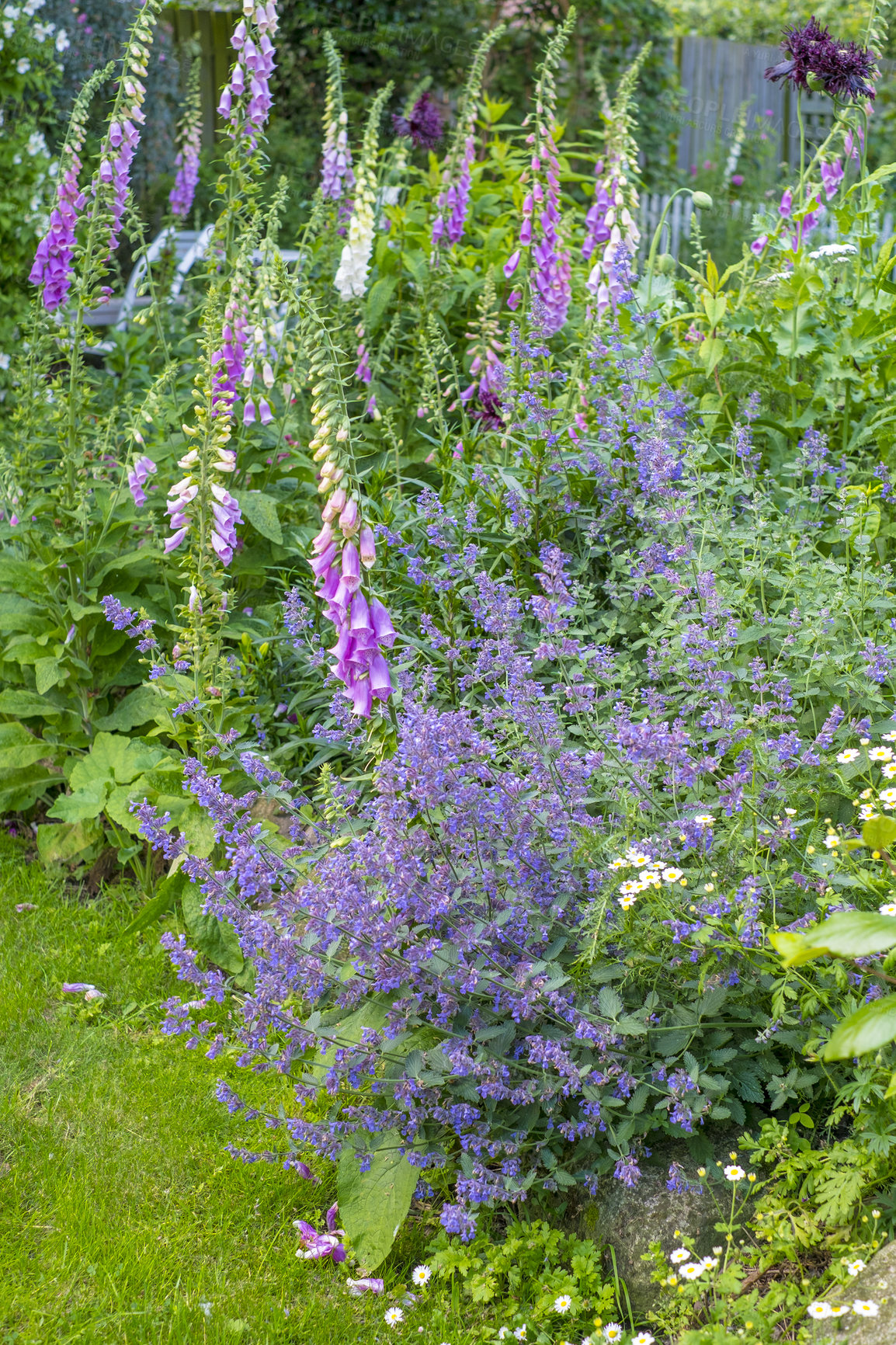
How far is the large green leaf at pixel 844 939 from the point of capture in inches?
56.9

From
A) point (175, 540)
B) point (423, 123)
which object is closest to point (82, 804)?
point (175, 540)

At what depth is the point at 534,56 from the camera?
40.1 ft

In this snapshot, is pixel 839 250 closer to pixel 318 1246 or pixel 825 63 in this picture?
pixel 825 63

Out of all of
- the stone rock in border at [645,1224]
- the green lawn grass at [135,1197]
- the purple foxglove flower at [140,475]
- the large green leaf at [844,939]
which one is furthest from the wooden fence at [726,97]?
the large green leaf at [844,939]

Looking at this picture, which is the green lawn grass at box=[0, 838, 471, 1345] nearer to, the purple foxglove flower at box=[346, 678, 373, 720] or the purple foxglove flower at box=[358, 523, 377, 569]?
the purple foxglove flower at box=[346, 678, 373, 720]

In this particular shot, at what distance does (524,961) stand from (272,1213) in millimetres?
823

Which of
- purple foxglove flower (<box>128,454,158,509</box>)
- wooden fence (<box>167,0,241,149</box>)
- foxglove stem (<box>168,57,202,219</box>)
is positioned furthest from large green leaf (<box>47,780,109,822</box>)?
wooden fence (<box>167,0,241,149</box>)

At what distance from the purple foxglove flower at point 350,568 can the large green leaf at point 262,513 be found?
126 cm

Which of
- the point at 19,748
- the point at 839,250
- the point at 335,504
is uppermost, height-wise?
the point at 839,250

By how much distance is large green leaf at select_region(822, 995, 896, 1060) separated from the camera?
1.47m

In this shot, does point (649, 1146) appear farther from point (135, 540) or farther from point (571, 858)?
point (135, 540)

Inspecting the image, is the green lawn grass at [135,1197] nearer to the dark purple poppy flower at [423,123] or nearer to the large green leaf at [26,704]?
the large green leaf at [26,704]

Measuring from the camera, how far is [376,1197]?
2.34 meters

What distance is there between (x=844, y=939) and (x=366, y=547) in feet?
4.07
